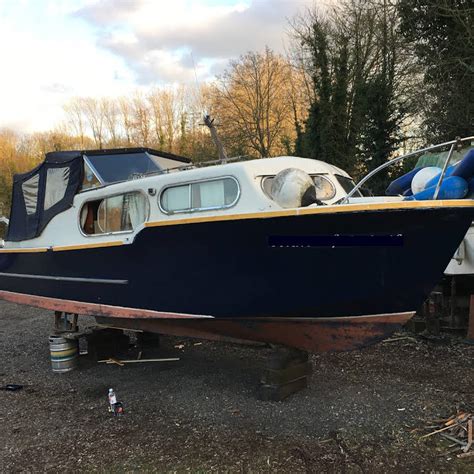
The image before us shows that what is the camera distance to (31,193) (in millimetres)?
6352

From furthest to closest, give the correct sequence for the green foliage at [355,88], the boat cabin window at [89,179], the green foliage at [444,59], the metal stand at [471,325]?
the green foliage at [355,88]
the green foliage at [444,59]
the metal stand at [471,325]
the boat cabin window at [89,179]

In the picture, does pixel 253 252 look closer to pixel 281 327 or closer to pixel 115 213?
pixel 281 327

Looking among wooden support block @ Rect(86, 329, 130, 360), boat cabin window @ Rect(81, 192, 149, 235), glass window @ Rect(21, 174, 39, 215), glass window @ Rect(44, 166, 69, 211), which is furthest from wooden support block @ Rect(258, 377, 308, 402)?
glass window @ Rect(21, 174, 39, 215)

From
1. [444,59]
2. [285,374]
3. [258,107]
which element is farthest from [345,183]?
[258,107]

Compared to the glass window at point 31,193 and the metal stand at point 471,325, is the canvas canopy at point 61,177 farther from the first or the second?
the metal stand at point 471,325

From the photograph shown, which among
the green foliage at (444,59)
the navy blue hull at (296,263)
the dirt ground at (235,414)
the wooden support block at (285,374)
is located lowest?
the dirt ground at (235,414)

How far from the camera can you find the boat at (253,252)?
371 cm

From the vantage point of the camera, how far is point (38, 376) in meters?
5.98

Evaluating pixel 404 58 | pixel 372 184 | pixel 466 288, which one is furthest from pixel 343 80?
pixel 466 288

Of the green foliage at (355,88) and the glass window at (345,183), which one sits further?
the green foliage at (355,88)

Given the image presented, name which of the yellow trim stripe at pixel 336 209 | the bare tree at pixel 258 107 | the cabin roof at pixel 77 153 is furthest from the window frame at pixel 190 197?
the bare tree at pixel 258 107

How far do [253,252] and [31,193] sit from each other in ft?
12.6

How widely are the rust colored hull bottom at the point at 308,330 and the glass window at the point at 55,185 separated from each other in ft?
7.44

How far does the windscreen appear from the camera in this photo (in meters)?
5.73
